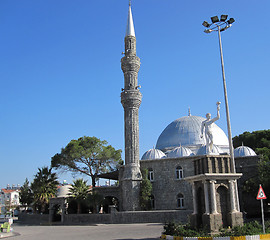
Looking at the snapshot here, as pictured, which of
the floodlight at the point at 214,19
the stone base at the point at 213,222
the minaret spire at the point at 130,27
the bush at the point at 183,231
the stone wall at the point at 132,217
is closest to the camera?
the bush at the point at 183,231

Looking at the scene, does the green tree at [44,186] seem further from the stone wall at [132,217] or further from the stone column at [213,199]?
the stone column at [213,199]

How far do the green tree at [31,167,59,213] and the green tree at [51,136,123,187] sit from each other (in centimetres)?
270

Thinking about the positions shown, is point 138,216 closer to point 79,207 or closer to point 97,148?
point 79,207

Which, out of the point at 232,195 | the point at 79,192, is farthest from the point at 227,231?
the point at 79,192

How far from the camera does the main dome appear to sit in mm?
37875

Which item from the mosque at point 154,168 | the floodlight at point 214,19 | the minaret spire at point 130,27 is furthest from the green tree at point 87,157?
the floodlight at point 214,19

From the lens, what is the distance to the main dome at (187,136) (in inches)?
1491

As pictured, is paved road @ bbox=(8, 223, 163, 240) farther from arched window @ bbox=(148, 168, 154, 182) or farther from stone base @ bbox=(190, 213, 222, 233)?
arched window @ bbox=(148, 168, 154, 182)

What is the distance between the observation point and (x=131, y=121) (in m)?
31.7

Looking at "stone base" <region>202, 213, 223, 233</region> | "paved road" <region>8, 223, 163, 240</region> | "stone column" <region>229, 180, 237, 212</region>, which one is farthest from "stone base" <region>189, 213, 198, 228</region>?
"paved road" <region>8, 223, 163, 240</region>

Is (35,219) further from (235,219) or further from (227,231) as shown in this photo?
(227,231)

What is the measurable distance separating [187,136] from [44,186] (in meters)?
18.0

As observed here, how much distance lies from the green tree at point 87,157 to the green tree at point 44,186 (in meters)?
A: 2.70

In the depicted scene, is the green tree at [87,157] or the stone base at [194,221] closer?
the stone base at [194,221]
